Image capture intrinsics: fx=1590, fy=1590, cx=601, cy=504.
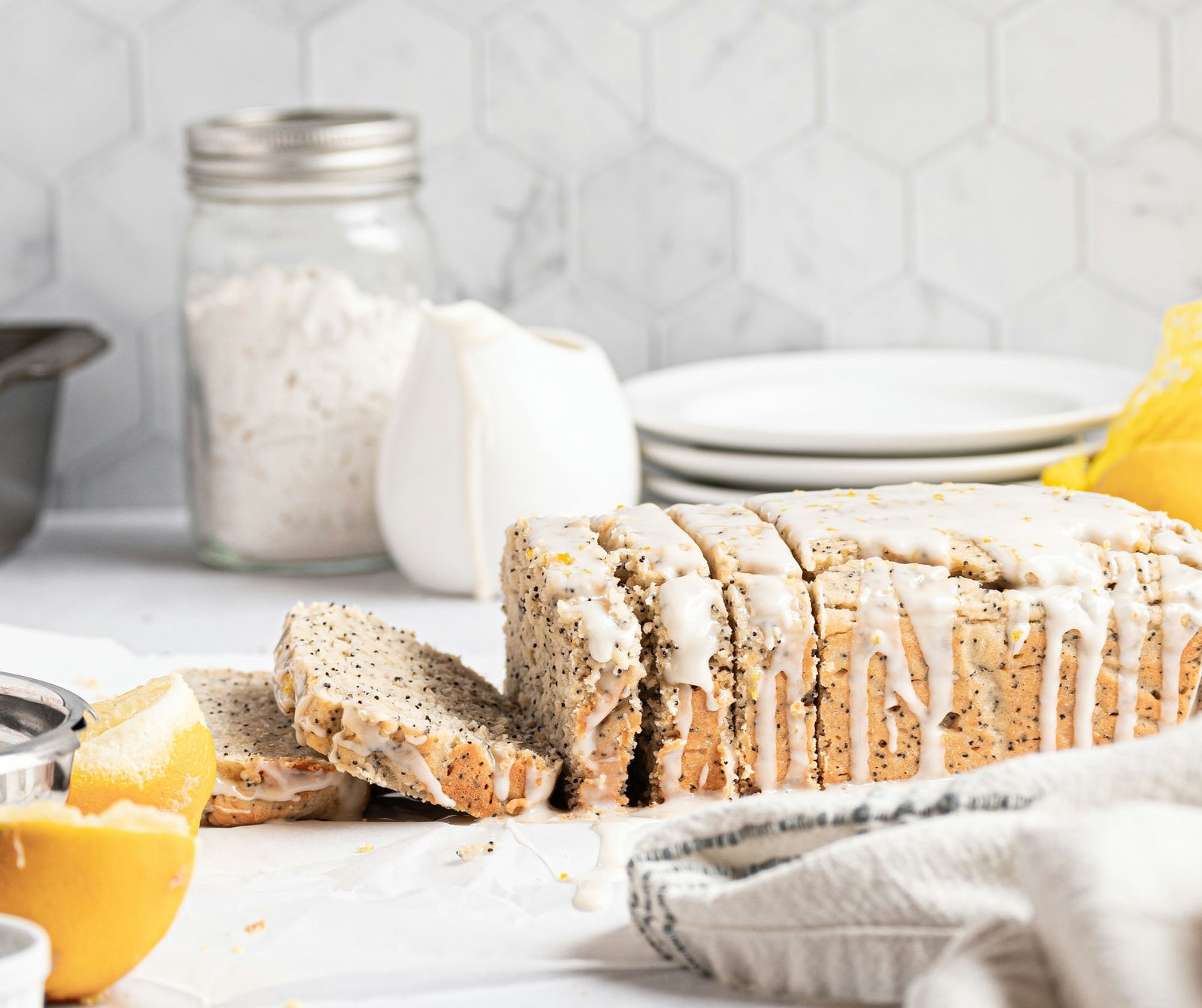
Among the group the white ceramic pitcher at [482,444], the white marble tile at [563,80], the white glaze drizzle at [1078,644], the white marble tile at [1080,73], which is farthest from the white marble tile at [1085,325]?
the white glaze drizzle at [1078,644]

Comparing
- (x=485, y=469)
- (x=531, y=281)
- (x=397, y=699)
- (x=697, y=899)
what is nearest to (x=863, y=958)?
(x=697, y=899)

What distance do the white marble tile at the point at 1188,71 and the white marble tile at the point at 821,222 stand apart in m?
0.39

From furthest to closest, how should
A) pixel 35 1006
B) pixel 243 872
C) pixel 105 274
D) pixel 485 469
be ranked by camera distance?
pixel 105 274, pixel 485 469, pixel 243 872, pixel 35 1006

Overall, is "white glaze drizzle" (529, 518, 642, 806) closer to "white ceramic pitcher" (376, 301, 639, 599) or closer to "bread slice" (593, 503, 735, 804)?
"bread slice" (593, 503, 735, 804)

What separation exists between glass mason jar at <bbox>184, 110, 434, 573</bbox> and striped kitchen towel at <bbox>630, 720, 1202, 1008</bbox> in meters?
1.01

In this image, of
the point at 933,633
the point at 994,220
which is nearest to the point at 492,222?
the point at 994,220

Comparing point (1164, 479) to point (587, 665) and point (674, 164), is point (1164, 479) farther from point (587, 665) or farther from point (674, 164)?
point (674, 164)

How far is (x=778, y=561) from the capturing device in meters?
1.15

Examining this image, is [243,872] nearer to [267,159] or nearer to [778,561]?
[778,561]

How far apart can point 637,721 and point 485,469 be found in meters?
0.61

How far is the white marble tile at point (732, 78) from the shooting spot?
7.00 ft

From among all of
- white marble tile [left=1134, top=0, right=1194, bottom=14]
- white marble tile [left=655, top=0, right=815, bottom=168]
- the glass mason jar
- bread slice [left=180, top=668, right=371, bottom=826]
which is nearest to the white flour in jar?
the glass mason jar

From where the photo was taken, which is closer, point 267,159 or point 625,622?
→ point 625,622

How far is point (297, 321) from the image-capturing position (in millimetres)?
1778
